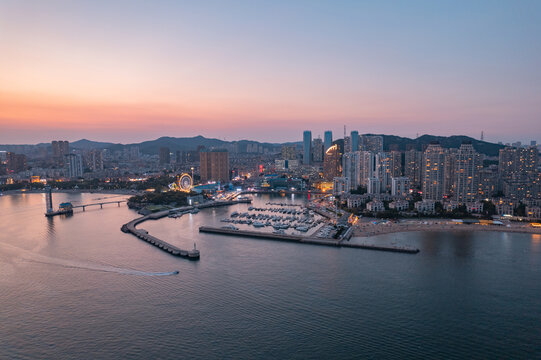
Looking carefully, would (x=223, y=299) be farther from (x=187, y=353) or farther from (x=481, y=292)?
(x=481, y=292)

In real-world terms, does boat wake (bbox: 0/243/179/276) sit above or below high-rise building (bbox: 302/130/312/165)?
below

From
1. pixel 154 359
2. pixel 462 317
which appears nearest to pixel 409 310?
pixel 462 317

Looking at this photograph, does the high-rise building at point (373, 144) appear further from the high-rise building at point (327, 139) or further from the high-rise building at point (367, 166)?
the high-rise building at point (367, 166)

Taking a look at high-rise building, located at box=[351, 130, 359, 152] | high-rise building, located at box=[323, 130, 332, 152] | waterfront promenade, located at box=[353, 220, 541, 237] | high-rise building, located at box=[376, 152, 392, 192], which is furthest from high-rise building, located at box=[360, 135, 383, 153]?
waterfront promenade, located at box=[353, 220, 541, 237]

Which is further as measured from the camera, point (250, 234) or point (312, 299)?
point (250, 234)

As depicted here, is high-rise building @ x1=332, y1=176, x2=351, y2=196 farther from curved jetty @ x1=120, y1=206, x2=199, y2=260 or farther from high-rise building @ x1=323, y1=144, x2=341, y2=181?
curved jetty @ x1=120, y1=206, x2=199, y2=260

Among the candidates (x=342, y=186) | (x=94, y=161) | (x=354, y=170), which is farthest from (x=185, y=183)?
(x=94, y=161)
